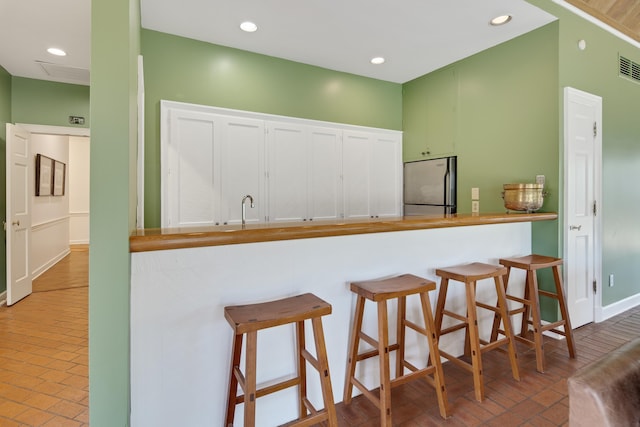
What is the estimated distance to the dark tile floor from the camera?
175 cm

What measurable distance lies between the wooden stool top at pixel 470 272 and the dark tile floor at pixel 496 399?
27.7 inches

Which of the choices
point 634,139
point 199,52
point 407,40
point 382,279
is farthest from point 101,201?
point 634,139

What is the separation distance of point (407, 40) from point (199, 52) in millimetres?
2041

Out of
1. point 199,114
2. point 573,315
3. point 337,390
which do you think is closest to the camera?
point 337,390

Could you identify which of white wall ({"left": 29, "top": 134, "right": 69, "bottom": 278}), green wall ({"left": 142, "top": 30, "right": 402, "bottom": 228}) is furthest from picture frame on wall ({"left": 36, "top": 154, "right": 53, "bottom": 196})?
green wall ({"left": 142, "top": 30, "right": 402, "bottom": 228})

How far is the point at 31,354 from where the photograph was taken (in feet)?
8.38

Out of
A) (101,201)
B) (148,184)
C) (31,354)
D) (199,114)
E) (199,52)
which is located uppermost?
(199,52)

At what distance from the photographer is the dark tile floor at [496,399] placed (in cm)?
175

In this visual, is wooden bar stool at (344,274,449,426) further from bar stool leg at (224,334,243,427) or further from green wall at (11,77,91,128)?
green wall at (11,77,91,128)

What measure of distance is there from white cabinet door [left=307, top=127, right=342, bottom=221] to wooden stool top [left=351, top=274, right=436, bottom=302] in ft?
6.41

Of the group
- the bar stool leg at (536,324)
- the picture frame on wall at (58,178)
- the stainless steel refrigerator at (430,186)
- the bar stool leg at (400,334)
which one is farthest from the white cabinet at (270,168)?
the picture frame on wall at (58,178)

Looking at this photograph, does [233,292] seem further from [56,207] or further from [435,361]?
[56,207]

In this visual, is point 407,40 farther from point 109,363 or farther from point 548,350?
point 109,363

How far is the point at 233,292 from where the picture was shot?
1568 millimetres
